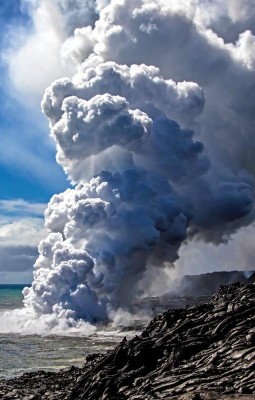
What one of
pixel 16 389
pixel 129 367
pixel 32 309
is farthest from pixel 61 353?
pixel 32 309

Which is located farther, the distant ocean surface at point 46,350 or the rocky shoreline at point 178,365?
the distant ocean surface at point 46,350

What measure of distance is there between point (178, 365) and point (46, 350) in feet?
118

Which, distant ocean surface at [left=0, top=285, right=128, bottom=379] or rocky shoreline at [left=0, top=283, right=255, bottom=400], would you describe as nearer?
rocky shoreline at [left=0, top=283, right=255, bottom=400]

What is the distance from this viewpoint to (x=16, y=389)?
3516cm

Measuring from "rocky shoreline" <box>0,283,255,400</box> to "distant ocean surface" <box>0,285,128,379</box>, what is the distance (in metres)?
11.6

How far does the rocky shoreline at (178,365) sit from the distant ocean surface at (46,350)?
1160 cm

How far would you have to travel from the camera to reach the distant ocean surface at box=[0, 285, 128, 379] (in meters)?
51.0

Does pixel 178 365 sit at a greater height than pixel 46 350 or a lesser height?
lesser

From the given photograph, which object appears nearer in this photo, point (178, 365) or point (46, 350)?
point (178, 365)

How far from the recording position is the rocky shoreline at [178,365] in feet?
84.5

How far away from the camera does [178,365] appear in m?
30.2

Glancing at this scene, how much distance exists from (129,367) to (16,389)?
313 inches

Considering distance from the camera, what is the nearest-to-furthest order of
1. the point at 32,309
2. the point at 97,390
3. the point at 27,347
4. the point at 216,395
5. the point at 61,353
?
the point at 216,395 → the point at 97,390 → the point at 61,353 → the point at 27,347 → the point at 32,309

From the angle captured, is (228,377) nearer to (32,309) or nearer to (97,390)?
(97,390)
